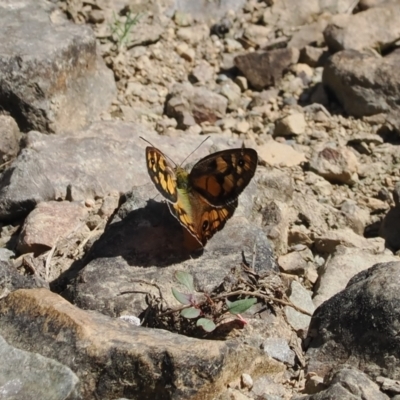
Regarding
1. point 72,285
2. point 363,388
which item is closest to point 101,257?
point 72,285

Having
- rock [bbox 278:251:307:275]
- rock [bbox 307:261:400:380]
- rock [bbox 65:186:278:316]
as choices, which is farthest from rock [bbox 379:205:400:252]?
rock [bbox 307:261:400:380]

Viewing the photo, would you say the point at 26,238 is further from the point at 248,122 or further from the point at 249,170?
the point at 248,122

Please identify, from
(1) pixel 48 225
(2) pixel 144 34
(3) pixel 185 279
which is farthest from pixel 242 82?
(3) pixel 185 279

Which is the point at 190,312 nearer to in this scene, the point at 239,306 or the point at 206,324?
the point at 206,324

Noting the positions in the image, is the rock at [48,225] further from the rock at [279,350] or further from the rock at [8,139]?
the rock at [279,350]

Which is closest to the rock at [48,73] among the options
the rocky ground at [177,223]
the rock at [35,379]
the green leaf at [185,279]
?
the rocky ground at [177,223]

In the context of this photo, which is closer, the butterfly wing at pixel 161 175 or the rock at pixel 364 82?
the butterfly wing at pixel 161 175
